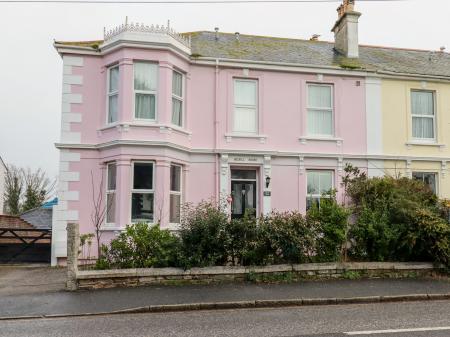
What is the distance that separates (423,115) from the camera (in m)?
17.1

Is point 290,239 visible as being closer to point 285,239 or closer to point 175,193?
point 285,239

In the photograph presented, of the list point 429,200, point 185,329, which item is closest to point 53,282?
point 185,329

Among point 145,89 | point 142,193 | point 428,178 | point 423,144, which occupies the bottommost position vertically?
point 142,193

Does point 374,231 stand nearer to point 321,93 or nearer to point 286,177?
point 286,177

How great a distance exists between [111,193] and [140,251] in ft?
13.9

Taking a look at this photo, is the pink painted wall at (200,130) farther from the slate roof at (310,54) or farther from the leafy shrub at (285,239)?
the leafy shrub at (285,239)

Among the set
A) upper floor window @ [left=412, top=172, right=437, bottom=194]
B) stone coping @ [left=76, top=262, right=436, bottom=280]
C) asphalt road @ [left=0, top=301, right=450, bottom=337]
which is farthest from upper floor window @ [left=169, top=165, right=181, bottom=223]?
upper floor window @ [left=412, top=172, right=437, bottom=194]

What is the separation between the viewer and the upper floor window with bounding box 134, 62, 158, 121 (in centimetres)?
1438

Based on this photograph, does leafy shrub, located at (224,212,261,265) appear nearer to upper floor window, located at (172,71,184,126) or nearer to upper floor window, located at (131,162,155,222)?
upper floor window, located at (131,162,155,222)

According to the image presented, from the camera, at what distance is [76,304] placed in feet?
28.1

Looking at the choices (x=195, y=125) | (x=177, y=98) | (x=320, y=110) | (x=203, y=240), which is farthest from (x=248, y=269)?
(x=320, y=110)

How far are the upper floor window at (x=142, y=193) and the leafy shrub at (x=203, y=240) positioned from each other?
3.68m

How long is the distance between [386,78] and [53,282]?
13108mm

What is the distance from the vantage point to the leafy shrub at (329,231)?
1114 centimetres
